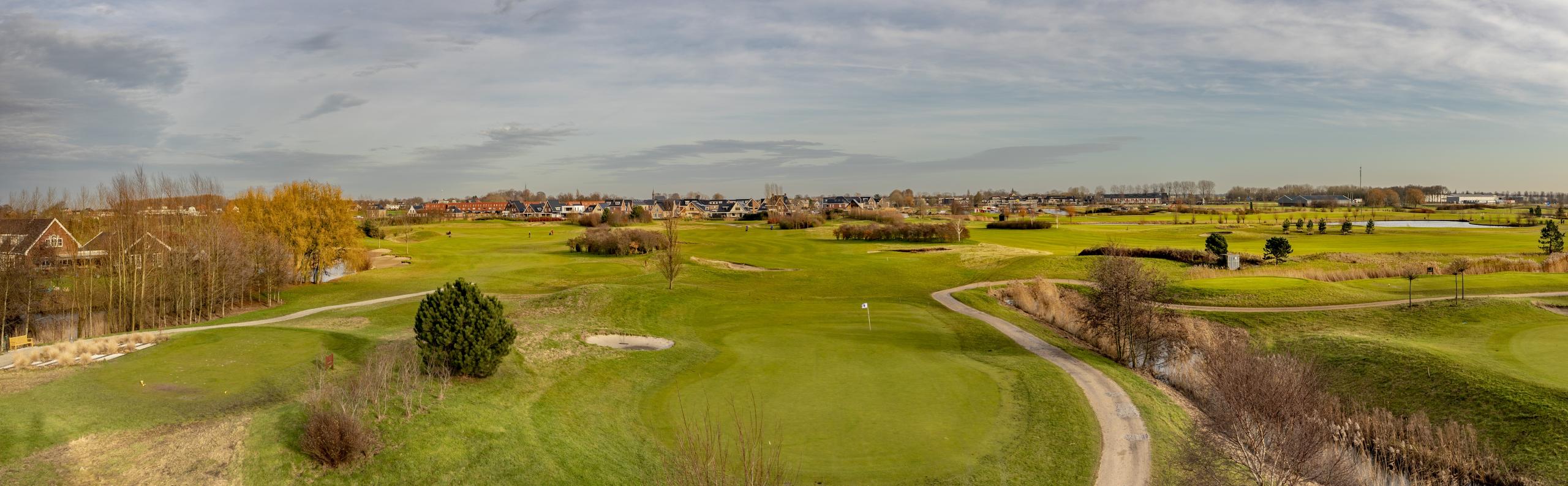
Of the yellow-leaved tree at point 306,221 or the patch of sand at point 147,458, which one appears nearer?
the patch of sand at point 147,458

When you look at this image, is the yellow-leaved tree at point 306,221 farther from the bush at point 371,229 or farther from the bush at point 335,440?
the bush at point 335,440

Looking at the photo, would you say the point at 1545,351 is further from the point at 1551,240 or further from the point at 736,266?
the point at 736,266

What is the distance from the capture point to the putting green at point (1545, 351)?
22.1 meters

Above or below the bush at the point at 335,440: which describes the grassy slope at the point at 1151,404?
below

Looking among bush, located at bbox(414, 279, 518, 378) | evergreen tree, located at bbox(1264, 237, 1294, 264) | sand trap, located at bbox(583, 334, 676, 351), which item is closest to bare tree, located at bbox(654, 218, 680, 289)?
sand trap, located at bbox(583, 334, 676, 351)

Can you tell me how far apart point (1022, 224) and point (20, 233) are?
10076 centimetres

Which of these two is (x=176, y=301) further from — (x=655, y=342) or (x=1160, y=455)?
(x=1160, y=455)

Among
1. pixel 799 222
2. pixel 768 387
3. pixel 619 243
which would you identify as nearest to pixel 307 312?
pixel 768 387

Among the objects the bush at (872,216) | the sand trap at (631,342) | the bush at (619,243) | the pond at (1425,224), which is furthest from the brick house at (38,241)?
the pond at (1425,224)

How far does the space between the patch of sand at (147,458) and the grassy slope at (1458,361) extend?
2880cm

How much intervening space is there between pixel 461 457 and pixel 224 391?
7.04 m

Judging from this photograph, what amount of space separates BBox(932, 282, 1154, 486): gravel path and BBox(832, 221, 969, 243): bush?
58.1 metres

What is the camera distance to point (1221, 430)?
16.4 m

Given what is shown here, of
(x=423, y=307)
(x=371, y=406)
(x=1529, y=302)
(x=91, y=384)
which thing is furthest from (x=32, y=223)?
(x=1529, y=302)
